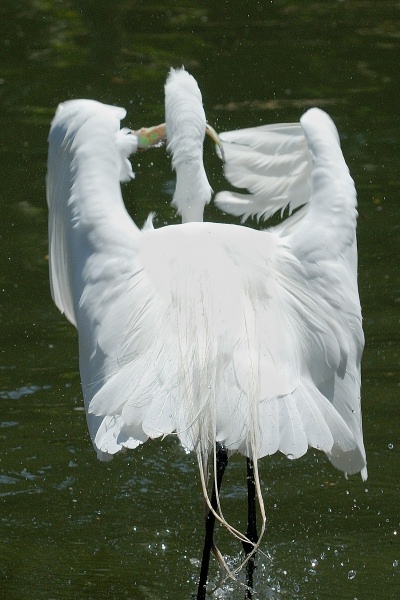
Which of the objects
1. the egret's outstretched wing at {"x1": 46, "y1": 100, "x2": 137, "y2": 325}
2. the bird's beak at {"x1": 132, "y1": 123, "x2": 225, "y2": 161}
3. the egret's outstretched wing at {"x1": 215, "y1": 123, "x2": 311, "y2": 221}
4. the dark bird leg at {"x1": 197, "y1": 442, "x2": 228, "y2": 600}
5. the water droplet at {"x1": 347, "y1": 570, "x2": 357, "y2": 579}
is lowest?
the water droplet at {"x1": 347, "y1": 570, "x2": 357, "y2": 579}

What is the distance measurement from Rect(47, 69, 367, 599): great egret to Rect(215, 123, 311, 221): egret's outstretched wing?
24 cm

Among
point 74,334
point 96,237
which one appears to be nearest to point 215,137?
point 96,237

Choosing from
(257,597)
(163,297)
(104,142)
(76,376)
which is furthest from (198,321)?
(76,376)

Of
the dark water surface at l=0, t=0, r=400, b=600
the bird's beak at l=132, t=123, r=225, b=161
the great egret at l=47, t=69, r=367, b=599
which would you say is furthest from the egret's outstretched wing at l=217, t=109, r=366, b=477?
the dark water surface at l=0, t=0, r=400, b=600

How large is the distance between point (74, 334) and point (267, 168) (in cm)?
165

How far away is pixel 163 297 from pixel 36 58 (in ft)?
19.9

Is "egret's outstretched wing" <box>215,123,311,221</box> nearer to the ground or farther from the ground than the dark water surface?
farther from the ground

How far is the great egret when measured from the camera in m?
3.37

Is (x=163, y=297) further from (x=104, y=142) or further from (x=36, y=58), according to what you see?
(x=36, y=58)

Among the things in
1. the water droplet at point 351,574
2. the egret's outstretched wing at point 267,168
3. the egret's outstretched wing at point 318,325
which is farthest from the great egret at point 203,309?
the water droplet at point 351,574

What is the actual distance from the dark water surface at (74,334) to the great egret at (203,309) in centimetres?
39

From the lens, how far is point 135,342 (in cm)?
360

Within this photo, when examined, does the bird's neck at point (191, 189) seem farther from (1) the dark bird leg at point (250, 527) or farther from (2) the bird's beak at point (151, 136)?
(1) the dark bird leg at point (250, 527)

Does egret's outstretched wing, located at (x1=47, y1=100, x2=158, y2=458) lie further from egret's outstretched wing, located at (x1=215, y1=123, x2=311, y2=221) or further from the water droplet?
the water droplet
